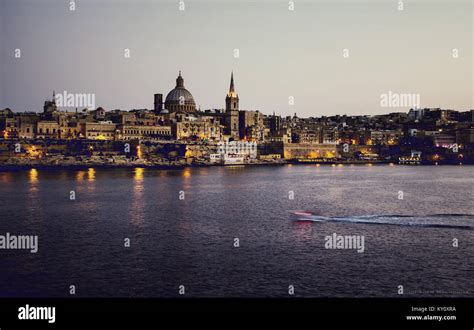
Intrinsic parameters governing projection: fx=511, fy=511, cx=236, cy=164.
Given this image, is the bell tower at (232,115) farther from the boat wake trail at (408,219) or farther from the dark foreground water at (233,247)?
the boat wake trail at (408,219)

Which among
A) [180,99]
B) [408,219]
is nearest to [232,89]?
[180,99]

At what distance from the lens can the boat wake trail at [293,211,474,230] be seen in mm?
23719

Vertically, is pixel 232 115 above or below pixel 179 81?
below

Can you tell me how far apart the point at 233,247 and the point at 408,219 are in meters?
10.8

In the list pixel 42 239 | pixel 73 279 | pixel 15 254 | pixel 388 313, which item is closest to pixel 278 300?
pixel 388 313

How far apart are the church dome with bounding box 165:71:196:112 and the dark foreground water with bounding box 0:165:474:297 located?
74757 millimetres

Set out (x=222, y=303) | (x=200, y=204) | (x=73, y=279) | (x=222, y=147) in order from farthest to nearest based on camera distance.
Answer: (x=222, y=147), (x=200, y=204), (x=73, y=279), (x=222, y=303)

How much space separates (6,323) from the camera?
9.97m

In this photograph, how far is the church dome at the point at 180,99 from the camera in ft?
356

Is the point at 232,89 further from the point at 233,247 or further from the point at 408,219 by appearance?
the point at 233,247

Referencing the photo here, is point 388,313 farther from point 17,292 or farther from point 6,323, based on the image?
point 17,292

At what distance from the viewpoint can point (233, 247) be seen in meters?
18.9

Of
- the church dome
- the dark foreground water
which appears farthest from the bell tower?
the dark foreground water

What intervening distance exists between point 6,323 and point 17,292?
12.8 ft
